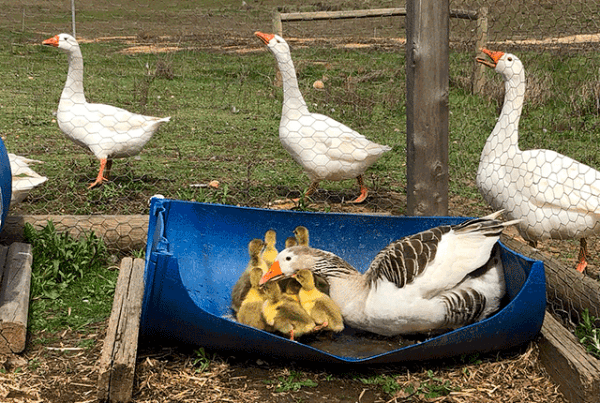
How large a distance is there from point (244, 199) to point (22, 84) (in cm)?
605

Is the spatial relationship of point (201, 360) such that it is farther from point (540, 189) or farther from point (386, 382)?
point (540, 189)

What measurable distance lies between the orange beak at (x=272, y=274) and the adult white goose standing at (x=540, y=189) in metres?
1.41

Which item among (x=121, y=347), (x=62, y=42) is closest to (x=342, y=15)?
(x=62, y=42)

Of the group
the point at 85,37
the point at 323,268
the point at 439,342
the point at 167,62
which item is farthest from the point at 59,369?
the point at 85,37

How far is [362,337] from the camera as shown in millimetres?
3205

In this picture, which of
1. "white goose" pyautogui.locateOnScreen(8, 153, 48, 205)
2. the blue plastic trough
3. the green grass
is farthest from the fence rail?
"white goose" pyautogui.locateOnScreen(8, 153, 48, 205)

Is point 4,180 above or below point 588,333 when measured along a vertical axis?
above

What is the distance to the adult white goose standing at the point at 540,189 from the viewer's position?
11.8ft

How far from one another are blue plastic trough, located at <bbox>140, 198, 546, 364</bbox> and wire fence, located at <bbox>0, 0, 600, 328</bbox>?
0.82 m

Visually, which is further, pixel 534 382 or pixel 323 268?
pixel 323 268

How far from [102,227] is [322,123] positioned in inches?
70.1

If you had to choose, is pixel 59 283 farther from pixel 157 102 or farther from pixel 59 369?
pixel 157 102

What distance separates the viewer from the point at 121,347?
2.66 meters

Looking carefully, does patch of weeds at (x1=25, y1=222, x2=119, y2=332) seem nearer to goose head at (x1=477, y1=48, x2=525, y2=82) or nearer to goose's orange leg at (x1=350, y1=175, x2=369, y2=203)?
goose's orange leg at (x1=350, y1=175, x2=369, y2=203)
